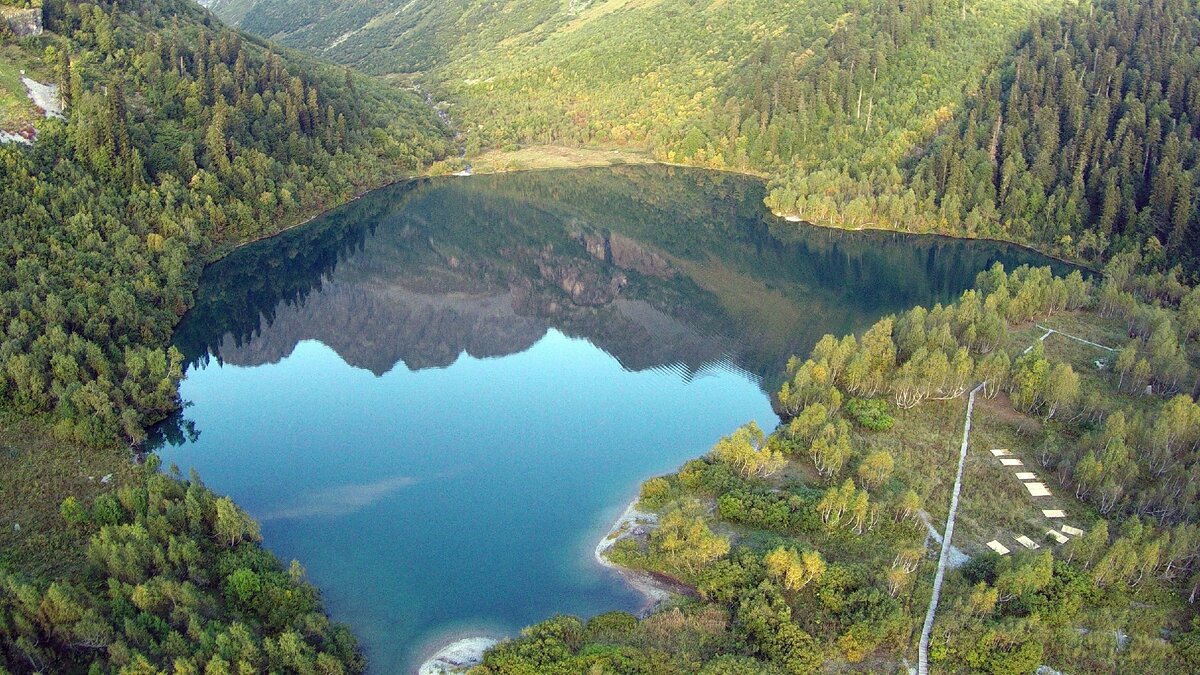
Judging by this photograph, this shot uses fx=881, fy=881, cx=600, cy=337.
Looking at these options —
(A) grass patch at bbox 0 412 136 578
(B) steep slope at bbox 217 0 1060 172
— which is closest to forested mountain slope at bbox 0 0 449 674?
(A) grass patch at bbox 0 412 136 578

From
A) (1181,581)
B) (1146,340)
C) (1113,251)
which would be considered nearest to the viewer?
(1181,581)

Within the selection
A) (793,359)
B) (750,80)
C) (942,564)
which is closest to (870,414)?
(793,359)

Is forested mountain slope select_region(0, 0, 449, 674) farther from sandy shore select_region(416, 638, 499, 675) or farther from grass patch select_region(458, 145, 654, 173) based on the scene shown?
grass patch select_region(458, 145, 654, 173)

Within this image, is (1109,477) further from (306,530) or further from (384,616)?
(306,530)

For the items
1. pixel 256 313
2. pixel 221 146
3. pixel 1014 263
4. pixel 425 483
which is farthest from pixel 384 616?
pixel 1014 263

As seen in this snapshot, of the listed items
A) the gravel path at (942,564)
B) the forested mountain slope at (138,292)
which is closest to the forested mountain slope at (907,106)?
the forested mountain slope at (138,292)

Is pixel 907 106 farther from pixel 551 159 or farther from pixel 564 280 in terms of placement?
pixel 564 280

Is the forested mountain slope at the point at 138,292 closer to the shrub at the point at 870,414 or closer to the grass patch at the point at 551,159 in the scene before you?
the grass patch at the point at 551,159
